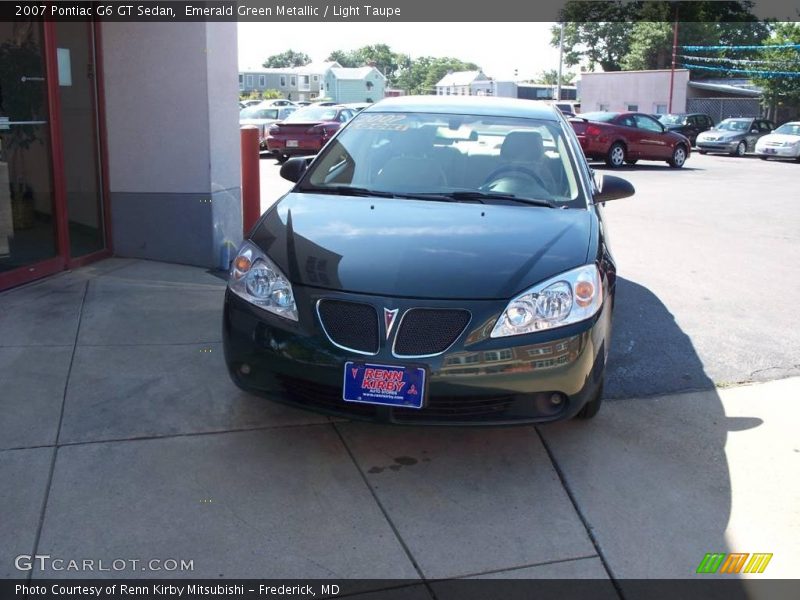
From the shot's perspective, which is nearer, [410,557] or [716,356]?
[410,557]

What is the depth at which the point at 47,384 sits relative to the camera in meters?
4.56

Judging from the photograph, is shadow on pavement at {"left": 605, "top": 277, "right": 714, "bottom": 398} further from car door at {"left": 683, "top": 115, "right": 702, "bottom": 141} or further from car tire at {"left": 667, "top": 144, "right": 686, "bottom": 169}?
car door at {"left": 683, "top": 115, "right": 702, "bottom": 141}

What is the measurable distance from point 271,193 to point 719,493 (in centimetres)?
1101

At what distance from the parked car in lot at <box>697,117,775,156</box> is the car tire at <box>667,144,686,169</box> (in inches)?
258

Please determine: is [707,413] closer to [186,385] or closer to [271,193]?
[186,385]

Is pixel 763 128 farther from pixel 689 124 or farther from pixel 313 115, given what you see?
pixel 313 115

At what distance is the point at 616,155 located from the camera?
22094mm

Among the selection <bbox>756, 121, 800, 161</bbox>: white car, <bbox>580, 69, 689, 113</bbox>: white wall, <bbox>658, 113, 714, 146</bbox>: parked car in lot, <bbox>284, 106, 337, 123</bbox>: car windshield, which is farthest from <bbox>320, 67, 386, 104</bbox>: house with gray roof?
<bbox>284, 106, 337, 123</bbox>: car windshield

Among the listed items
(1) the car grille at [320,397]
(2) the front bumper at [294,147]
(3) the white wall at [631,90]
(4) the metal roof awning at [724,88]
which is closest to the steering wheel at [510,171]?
(1) the car grille at [320,397]

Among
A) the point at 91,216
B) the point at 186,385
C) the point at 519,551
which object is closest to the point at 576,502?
the point at 519,551

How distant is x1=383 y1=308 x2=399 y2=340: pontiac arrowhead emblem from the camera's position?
11.7 feet

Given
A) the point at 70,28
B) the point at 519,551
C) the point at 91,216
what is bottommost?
the point at 519,551

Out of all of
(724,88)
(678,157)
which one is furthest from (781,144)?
(724,88)

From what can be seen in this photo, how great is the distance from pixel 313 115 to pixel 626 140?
8.08 m
